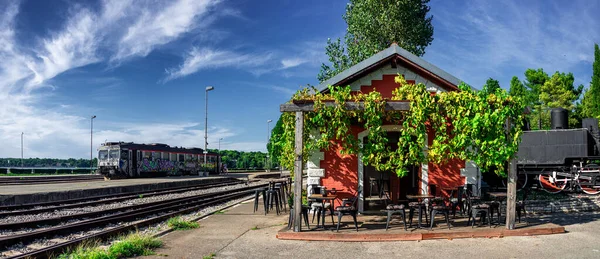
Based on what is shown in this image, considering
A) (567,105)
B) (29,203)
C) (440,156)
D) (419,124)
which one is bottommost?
(29,203)

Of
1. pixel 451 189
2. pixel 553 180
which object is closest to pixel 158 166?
pixel 553 180

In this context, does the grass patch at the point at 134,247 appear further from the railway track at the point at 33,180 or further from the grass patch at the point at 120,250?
the railway track at the point at 33,180

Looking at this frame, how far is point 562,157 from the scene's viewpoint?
1623 cm

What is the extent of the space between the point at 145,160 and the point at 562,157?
99.7 ft

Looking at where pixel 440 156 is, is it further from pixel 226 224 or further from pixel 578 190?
pixel 578 190

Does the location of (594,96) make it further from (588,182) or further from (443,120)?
(443,120)

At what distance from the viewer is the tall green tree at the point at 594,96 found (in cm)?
3437

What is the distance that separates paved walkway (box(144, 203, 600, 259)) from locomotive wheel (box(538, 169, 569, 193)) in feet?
23.7

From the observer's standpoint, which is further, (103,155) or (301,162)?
(103,155)

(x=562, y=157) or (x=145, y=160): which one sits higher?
(x=562, y=157)

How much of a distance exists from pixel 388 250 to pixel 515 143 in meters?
3.68

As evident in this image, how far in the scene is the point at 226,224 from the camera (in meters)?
10.9

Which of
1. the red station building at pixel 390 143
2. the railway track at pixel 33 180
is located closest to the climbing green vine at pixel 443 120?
the red station building at pixel 390 143

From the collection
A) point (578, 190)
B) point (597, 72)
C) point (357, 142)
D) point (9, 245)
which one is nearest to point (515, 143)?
point (357, 142)
